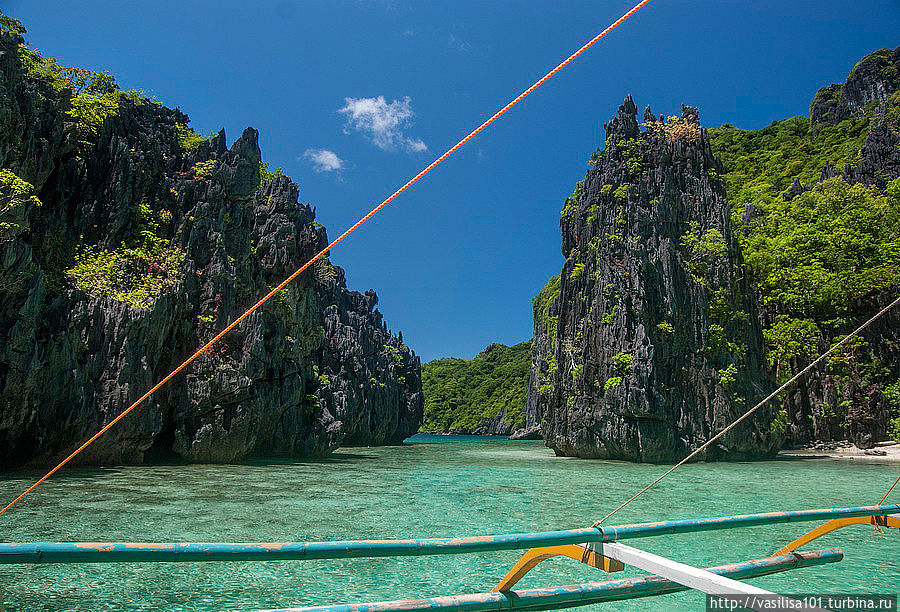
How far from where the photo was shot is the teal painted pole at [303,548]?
2203mm

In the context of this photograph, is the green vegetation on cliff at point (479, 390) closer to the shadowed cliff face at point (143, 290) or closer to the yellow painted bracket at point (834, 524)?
the shadowed cliff face at point (143, 290)

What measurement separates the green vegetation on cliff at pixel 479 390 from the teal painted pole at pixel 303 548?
84911 millimetres

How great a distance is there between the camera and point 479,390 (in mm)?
105938

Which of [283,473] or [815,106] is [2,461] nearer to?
[283,473]

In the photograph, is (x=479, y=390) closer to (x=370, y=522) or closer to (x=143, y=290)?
(x=143, y=290)

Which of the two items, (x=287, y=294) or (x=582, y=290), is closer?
(x=287, y=294)

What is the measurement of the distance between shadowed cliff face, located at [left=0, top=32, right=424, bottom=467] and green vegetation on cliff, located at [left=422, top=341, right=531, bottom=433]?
66992mm

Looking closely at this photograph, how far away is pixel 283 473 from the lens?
17250mm

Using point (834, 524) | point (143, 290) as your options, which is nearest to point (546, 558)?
point (834, 524)

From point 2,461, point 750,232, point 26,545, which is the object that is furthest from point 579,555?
point 750,232

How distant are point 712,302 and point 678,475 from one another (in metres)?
11.1

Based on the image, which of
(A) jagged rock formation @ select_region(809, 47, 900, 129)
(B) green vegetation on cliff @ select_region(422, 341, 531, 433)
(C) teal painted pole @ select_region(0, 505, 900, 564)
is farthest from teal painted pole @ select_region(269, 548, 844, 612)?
(B) green vegetation on cliff @ select_region(422, 341, 531, 433)

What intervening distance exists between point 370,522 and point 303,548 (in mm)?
6885

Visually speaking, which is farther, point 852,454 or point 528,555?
point 852,454
